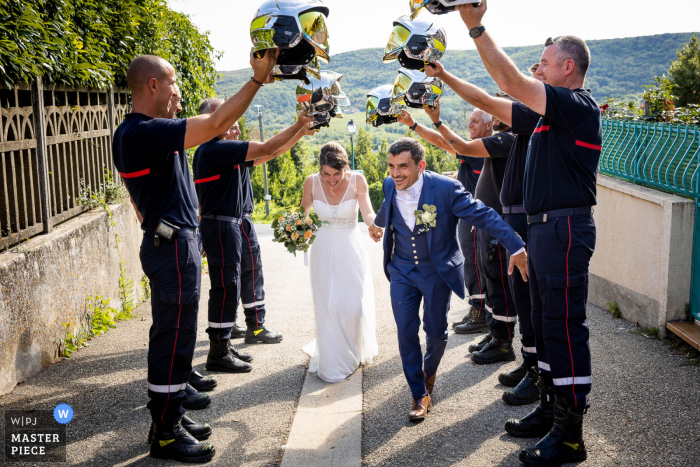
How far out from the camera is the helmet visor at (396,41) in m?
4.18

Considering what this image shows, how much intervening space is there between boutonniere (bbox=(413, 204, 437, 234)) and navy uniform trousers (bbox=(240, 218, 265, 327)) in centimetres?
259

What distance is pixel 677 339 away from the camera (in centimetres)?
586

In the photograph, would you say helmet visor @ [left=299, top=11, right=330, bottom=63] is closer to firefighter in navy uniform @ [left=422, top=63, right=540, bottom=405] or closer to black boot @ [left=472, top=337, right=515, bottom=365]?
firefighter in navy uniform @ [left=422, top=63, right=540, bottom=405]

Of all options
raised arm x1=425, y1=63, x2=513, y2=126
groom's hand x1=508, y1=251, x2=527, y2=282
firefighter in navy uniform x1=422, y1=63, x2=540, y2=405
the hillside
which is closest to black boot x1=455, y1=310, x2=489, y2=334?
firefighter in navy uniform x1=422, y1=63, x2=540, y2=405

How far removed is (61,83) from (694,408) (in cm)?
735

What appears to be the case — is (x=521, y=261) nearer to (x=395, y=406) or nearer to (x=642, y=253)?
(x=395, y=406)

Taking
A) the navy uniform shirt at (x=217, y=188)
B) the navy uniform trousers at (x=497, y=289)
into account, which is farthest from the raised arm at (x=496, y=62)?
the navy uniform shirt at (x=217, y=188)

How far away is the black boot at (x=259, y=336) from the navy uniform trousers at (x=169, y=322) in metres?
2.67

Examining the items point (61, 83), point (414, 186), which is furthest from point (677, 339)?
point (61, 83)

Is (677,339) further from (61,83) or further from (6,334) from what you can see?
(61,83)

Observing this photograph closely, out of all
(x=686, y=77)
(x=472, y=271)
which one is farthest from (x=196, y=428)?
(x=686, y=77)

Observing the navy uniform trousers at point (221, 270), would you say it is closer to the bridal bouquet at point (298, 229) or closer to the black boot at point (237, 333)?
the bridal bouquet at point (298, 229)

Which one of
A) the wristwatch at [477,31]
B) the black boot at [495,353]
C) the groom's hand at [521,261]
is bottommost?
the black boot at [495,353]

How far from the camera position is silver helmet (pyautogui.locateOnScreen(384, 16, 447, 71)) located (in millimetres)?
4121
